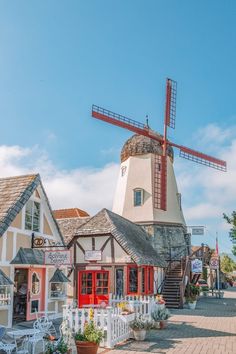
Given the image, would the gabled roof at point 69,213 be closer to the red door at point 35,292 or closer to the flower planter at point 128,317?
the red door at point 35,292

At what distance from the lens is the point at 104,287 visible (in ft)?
65.3

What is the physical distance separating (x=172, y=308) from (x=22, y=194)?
12.9 meters

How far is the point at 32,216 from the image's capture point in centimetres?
1352

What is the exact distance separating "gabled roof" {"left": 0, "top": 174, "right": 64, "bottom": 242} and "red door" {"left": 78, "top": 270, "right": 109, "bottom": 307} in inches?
282

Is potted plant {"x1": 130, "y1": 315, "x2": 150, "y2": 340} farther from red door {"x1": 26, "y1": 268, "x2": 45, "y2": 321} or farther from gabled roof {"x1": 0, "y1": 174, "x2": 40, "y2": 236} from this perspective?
gabled roof {"x1": 0, "y1": 174, "x2": 40, "y2": 236}

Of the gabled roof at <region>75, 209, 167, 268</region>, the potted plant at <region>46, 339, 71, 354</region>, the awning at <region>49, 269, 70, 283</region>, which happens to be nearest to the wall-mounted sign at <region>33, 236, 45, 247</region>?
the awning at <region>49, 269, 70, 283</region>

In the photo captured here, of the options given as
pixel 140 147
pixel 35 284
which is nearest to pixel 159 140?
pixel 140 147

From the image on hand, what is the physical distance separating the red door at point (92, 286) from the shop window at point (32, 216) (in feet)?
24.2

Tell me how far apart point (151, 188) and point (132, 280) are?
9.73 meters

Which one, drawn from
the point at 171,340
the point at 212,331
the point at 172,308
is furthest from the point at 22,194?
the point at 172,308

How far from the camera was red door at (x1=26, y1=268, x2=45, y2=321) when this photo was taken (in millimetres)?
12905

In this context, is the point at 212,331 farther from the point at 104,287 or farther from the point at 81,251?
the point at 81,251

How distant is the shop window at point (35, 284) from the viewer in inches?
523

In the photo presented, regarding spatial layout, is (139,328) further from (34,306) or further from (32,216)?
(32,216)
